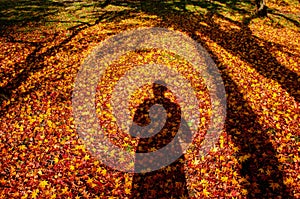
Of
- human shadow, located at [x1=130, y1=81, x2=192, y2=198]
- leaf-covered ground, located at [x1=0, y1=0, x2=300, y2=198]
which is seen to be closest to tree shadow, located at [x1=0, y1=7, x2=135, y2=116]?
leaf-covered ground, located at [x1=0, y1=0, x2=300, y2=198]

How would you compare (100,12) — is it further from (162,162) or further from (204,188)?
(204,188)

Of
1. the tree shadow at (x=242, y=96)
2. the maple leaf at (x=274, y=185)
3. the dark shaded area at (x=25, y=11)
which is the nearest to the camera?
the maple leaf at (x=274, y=185)

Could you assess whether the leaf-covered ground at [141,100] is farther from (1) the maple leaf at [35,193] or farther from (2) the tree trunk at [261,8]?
(2) the tree trunk at [261,8]

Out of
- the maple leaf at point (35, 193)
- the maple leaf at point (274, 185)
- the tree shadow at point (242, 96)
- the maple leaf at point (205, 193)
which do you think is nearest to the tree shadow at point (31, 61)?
the maple leaf at point (35, 193)

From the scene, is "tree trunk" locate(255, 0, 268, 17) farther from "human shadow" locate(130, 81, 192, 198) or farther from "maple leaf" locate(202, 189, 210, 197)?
"maple leaf" locate(202, 189, 210, 197)

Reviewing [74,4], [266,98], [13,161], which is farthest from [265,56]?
[74,4]
